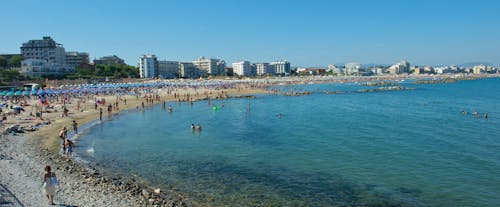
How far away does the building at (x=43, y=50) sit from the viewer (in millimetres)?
95812

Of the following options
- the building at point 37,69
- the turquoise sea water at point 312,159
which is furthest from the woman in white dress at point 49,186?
the building at point 37,69

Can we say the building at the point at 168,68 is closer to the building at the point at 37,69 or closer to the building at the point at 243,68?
the building at the point at 243,68

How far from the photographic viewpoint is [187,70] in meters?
141

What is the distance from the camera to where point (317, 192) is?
1294 cm

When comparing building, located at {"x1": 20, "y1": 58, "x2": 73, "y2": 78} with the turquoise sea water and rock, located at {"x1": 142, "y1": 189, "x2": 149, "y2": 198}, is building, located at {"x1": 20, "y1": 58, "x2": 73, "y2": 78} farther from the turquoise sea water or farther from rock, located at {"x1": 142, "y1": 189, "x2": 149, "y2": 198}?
rock, located at {"x1": 142, "y1": 189, "x2": 149, "y2": 198}

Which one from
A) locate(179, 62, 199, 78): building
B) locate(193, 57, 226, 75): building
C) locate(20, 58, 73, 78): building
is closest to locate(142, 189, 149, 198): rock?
locate(20, 58, 73, 78): building

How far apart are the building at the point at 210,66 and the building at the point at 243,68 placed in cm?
936

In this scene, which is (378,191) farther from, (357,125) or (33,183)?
(357,125)

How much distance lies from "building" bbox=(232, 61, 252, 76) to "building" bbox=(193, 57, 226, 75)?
30.7ft

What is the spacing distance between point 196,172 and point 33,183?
584cm

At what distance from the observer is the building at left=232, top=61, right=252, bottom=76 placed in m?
169

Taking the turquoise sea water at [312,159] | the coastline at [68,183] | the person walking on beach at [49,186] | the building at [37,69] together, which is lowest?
the turquoise sea water at [312,159]

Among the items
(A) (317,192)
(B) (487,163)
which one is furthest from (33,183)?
(B) (487,163)

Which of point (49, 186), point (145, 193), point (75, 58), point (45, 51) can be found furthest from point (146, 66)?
point (49, 186)
